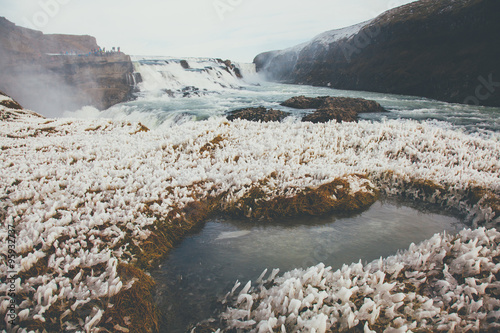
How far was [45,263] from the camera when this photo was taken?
3.67m

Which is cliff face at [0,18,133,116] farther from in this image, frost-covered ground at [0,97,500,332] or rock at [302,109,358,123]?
rock at [302,109,358,123]

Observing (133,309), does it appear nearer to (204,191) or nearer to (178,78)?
(204,191)

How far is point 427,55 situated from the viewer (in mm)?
49969

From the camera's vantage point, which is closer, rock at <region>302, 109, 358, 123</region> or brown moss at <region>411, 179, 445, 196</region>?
brown moss at <region>411, 179, 445, 196</region>

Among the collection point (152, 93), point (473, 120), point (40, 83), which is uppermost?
point (40, 83)

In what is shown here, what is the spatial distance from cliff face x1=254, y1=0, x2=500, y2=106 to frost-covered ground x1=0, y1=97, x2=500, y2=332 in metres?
35.7

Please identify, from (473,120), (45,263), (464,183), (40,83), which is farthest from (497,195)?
(40,83)

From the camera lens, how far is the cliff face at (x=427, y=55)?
125 feet

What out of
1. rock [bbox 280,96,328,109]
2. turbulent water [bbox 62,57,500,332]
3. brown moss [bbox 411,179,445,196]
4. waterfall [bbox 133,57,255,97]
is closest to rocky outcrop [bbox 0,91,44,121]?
turbulent water [bbox 62,57,500,332]

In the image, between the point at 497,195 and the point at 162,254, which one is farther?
the point at 497,195

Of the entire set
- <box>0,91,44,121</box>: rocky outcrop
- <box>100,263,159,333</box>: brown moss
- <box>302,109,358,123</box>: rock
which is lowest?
<box>100,263,159,333</box>: brown moss

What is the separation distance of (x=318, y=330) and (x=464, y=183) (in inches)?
252

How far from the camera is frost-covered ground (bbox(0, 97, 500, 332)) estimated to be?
3.18 metres

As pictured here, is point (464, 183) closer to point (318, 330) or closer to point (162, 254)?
point (318, 330)
